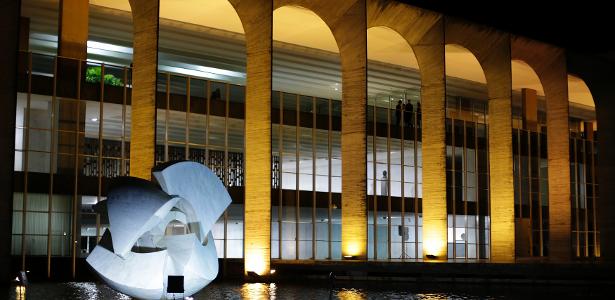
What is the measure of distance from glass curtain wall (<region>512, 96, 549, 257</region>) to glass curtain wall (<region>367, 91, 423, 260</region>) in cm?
675

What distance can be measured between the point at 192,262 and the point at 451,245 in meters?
27.5

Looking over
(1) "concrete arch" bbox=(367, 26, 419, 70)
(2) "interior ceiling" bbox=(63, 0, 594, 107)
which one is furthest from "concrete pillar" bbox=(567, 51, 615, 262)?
(1) "concrete arch" bbox=(367, 26, 419, 70)

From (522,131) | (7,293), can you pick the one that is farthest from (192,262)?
(522,131)

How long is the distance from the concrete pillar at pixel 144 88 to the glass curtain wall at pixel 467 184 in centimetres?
1917

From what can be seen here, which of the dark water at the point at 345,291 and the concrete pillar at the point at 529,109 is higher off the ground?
the concrete pillar at the point at 529,109

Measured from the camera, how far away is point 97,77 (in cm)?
2755

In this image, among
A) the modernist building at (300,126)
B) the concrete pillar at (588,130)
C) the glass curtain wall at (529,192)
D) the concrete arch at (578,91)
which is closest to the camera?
the modernist building at (300,126)

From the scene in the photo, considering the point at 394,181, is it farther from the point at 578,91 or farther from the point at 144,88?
the point at 144,88

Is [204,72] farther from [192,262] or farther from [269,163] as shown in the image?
[192,262]

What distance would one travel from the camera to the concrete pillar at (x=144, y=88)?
24.3 meters

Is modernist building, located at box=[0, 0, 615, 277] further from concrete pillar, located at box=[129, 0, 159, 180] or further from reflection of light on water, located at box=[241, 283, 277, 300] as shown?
reflection of light on water, located at box=[241, 283, 277, 300]

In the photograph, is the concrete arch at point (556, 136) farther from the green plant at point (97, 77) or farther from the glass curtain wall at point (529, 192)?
the green plant at point (97, 77)

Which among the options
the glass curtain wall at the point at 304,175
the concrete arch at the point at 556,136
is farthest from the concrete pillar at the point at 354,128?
the concrete arch at the point at 556,136

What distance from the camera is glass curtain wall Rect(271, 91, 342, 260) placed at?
107 ft
